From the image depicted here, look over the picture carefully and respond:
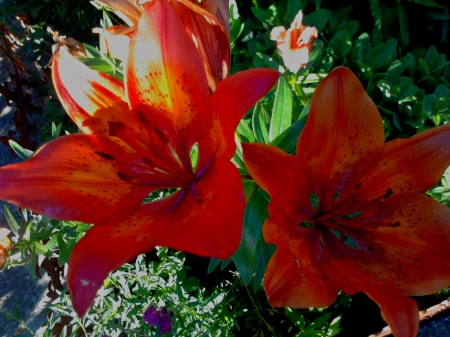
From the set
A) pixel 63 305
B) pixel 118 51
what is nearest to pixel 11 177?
pixel 118 51

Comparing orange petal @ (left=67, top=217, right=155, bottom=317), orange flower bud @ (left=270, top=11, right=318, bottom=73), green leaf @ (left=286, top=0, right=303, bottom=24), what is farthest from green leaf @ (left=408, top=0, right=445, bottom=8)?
orange petal @ (left=67, top=217, right=155, bottom=317)

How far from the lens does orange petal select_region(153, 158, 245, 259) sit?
22.5 inches

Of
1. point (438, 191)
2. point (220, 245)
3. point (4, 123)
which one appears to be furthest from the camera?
point (4, 123)

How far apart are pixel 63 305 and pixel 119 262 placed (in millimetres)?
712

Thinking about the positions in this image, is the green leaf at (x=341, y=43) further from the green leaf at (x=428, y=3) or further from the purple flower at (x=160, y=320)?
the purple flower at (x=160, y=320)

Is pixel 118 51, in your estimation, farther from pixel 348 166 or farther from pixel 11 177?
pixel 348 166

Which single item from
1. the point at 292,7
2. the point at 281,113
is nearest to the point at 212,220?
the point at 281,113

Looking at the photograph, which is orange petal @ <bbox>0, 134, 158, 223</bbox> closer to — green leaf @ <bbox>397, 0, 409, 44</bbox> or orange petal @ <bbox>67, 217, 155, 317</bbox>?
orange petal @ <bbox>67, 217, 155, 317</bbox>

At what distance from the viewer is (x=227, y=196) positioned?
2.00 feet

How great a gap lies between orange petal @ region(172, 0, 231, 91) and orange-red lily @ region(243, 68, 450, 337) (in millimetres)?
211

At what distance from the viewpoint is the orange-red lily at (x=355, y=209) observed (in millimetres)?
678

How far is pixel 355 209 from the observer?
0.84 m

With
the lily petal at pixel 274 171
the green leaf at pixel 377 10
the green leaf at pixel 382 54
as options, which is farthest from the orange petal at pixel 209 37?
the green leaf at pixel 377 10

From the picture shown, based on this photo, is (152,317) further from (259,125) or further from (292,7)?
(292,7)
